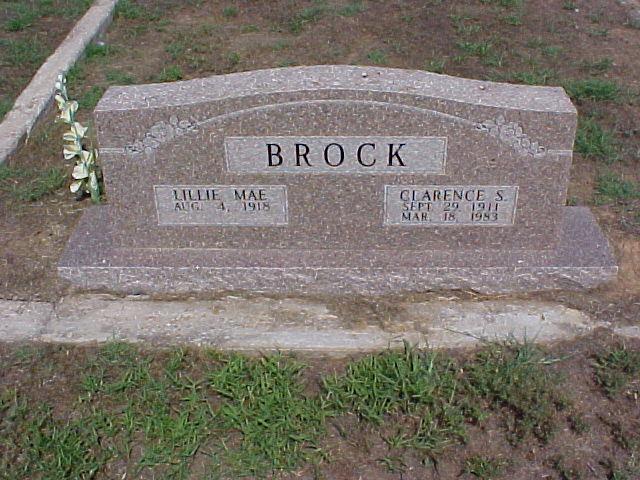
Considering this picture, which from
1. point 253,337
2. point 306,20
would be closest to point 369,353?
point 253,337

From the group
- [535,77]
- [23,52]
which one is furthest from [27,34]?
[535,77]

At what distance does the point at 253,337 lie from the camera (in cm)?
309

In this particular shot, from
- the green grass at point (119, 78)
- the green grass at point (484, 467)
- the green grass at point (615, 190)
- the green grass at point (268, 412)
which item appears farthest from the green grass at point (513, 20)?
the green grass at point (484, 467)

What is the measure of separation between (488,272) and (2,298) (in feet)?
7.07

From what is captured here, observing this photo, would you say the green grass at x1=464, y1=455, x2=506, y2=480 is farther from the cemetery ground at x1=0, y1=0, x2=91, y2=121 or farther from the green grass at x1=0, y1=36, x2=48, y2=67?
the green grass at x1=0, y1=36, x2=48, y2=67

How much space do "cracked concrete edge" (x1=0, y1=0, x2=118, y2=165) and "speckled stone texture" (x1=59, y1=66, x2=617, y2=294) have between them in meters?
1.55

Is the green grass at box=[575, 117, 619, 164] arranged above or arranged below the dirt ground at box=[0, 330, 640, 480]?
above

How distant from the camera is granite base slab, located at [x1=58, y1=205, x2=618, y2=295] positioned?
3.31m

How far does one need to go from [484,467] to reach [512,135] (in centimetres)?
134

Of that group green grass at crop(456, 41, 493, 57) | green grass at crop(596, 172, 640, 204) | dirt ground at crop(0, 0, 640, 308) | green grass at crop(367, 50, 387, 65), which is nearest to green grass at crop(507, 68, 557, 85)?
dirt ground at crop(0, 0, 640, 308)

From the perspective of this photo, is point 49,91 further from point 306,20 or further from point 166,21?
point 306,20

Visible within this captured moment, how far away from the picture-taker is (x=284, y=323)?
10.4 feet

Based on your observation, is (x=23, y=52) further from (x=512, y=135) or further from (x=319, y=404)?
(x=319, y=404)

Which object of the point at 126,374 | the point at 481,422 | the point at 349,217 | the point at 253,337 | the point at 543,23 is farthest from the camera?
the point at 543,23
